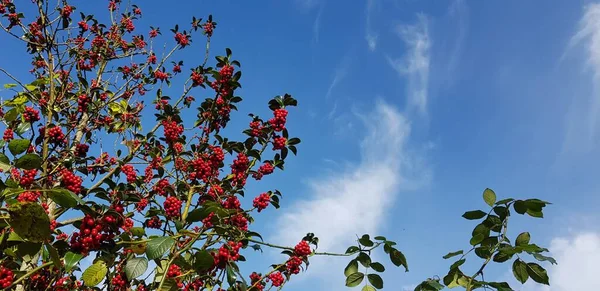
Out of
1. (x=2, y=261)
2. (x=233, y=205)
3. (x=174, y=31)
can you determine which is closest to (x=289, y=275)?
(x=233, y=205)

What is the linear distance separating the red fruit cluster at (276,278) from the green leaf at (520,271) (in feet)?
7.52

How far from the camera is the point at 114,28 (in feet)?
28.6

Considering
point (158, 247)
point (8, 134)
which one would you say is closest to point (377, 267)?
point (158, 247)

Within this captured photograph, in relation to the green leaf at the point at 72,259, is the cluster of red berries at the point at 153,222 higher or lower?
higher

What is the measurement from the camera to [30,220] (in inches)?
63.1

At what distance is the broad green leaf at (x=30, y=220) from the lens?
61.7 inches

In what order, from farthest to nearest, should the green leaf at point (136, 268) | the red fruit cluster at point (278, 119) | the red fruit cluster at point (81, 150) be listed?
the red fruit cluster at point (81, 150) < the red fruit cluster at point (278, 119) < the green leaf at point (136, 268)

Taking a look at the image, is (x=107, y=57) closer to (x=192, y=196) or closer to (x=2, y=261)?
(x=192, y=196)

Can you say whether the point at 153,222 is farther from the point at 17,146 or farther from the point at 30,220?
the point at 30,220

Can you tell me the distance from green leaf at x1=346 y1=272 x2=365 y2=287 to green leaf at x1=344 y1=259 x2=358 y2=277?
0.02m

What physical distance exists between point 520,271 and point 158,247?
1.46 meters

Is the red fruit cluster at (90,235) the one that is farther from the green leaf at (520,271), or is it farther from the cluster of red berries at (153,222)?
the cluster of red berries at (153,222)

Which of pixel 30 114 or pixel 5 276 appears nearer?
pixel 5 276

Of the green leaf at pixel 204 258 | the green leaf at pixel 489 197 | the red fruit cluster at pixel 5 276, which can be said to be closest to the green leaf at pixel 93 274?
the green leaf at pixel 204 258
